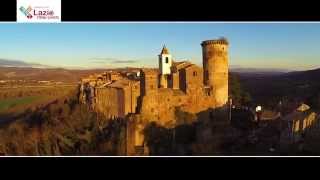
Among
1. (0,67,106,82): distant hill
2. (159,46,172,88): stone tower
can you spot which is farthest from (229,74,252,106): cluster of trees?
(0,67,106,82): distant hill

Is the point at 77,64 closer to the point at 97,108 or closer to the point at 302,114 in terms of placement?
the point at 97,108

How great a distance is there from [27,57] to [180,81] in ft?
7.31

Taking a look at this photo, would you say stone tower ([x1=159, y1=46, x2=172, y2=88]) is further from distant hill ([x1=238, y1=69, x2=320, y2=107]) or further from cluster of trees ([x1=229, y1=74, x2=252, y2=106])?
distant hill ([x1=238, y1=69, x2=320, y2=107])

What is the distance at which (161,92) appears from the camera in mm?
9234

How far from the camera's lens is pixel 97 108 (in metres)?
9.29

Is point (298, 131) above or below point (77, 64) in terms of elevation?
below

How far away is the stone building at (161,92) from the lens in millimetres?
9195

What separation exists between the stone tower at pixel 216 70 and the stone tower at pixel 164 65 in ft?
1.70

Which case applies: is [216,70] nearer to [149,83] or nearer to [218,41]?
[218,41]

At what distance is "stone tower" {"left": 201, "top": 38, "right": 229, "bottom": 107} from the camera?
909 centimetres
